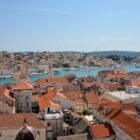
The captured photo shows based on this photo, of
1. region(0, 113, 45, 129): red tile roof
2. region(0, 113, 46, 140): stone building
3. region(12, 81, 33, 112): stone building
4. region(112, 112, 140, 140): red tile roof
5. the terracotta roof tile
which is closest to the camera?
region(112, 112, 140, 140): red tile roof

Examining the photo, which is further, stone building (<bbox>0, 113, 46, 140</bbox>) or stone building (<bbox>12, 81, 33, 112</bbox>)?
stone building (<bbox>12, 81, 33, 112</bbox>)

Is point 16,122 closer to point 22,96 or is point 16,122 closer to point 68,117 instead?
point 68,117

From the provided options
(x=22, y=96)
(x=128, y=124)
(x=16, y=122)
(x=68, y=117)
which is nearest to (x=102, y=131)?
(x=128, y=124)

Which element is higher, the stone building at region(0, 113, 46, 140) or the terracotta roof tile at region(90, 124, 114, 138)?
the stone building at region(0, 113, 46, 140)

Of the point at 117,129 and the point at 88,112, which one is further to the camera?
the point at 88,112

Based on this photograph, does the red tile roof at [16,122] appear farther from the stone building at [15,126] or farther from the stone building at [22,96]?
the stone building at [22,96]

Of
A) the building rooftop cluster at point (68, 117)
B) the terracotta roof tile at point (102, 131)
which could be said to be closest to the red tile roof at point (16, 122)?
the building rooftop cluster at point (68, 117)

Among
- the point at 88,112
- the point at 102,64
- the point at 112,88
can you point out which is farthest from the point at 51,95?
the point at 102,64

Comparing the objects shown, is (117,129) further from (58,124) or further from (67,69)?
(67,69)

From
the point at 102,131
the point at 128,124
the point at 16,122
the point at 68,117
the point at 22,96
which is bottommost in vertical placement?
the point at 68,117

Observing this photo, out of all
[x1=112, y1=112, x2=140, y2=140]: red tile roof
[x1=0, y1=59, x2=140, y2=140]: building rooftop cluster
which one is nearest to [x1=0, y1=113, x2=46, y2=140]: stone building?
[x1=0, y1=59, x2=140, y2=140]: building rooftop cluster

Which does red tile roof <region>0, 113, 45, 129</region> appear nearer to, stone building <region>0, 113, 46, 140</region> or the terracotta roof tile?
stone building <region>0, 113, 46, 140</region>
